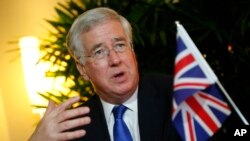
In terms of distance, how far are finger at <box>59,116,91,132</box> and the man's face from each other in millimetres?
263

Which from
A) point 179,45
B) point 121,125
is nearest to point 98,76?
point 121,125

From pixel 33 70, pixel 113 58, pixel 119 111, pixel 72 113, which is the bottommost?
pixel 33 70

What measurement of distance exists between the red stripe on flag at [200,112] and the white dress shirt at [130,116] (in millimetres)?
426

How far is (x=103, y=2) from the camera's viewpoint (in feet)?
9.16

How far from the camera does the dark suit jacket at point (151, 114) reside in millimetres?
1607

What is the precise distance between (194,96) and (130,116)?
471mm

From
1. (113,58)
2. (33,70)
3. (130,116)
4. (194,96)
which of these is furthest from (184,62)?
(33,70)

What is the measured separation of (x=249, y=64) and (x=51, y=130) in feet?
4.69

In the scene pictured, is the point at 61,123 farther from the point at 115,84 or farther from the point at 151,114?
the point at 151,114

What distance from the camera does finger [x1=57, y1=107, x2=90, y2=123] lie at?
4.45ft

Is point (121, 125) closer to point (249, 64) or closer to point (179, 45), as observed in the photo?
point (179, 45)

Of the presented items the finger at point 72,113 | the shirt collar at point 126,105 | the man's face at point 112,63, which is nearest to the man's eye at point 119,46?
the man's face at point 112,63

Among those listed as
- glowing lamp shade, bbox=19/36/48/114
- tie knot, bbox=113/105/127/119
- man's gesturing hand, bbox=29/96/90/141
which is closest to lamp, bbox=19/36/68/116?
glowing lamp shade, bbox=19/36/48/114

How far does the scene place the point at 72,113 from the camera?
137 centimetres
